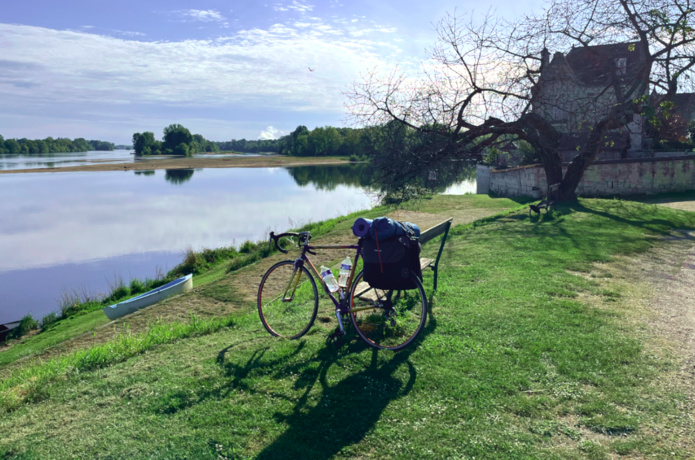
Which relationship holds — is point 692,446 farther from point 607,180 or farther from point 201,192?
point 201,192

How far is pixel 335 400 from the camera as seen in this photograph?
3.61 metres

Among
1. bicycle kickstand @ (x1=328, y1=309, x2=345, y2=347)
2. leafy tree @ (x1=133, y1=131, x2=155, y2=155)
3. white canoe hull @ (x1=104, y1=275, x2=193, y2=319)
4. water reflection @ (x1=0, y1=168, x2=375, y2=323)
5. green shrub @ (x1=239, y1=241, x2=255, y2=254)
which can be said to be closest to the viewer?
bicycle kickstand @ (x1=328, y1=309, x2=345, y2=347)

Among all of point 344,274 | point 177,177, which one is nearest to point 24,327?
point 344,274

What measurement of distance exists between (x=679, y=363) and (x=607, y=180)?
17923 millimetres

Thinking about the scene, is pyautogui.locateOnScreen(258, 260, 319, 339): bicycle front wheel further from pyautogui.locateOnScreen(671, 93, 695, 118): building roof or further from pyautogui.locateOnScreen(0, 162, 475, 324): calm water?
pyautogui.locateOnScreen(671, 93, 695, 118): building roof

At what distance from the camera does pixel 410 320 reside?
515 centimetres

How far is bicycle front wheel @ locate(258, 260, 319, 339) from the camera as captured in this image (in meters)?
5.02

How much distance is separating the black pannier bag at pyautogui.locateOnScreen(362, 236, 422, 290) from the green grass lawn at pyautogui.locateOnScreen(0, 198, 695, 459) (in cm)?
68

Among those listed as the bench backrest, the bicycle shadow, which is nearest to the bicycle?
the bicycle shadow

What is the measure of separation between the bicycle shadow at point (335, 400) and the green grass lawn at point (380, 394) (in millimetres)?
14

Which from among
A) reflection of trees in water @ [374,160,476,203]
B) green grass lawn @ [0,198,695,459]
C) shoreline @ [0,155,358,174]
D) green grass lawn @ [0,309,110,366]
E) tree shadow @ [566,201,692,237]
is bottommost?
green grass lawn @ [0,309,110,366]

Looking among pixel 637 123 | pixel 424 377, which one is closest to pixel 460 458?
pixel 424 377

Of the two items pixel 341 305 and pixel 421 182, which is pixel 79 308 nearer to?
pixel 421 182

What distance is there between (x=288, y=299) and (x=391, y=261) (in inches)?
59.8
